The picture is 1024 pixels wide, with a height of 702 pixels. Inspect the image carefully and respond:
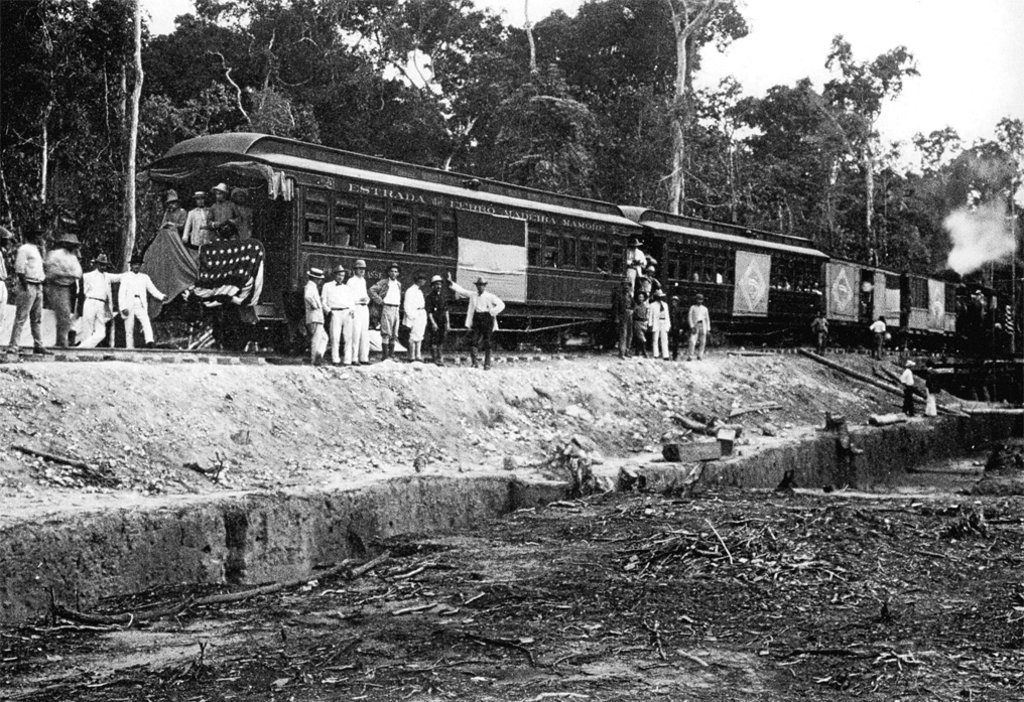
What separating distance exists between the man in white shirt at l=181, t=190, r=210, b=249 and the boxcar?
50 cm

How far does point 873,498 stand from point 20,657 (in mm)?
8096

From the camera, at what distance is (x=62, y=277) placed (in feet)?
38.4

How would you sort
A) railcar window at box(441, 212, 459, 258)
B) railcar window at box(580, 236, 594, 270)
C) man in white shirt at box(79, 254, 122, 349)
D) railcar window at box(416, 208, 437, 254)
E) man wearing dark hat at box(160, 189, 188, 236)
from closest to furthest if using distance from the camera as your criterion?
man in white shirt at box(79, 254, 122, 349), man wearing dark hat at box(160, 189, 188, 236), railcar window at box(416, 208, 437, 254), railcar window at box(441, 212, 459, 258), railcar window at box(580, 236, 594, 270)

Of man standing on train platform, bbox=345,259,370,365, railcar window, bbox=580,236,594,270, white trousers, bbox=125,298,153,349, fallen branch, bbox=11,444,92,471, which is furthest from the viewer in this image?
railcar window, bbox=580,236,594,270

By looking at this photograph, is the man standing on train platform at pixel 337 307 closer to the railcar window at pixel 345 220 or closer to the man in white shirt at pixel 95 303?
the railcar window at pixel 345 220

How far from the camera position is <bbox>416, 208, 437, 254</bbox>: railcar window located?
16.0 meters

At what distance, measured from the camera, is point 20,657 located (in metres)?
5.86

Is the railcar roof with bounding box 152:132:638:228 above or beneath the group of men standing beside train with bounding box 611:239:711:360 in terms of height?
above

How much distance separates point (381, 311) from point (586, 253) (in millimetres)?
6403

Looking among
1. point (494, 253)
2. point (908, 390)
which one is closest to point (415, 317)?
point (494, 253)

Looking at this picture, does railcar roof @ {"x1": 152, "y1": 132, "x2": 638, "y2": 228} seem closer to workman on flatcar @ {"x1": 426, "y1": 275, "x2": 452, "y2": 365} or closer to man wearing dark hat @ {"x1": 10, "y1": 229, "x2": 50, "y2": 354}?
workman on flatcar @ {"x1": 426, "y1": 275, "x2": 452, "y2": 365}

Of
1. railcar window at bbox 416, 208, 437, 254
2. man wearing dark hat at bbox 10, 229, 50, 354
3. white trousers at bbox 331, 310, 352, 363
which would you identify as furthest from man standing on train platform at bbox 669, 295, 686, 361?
man wearing dark hat at bbox 10, 229, 50, 354

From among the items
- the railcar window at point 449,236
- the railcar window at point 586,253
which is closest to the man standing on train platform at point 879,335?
the railcar window at point 586,253

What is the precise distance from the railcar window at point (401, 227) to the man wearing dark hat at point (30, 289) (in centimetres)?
541
